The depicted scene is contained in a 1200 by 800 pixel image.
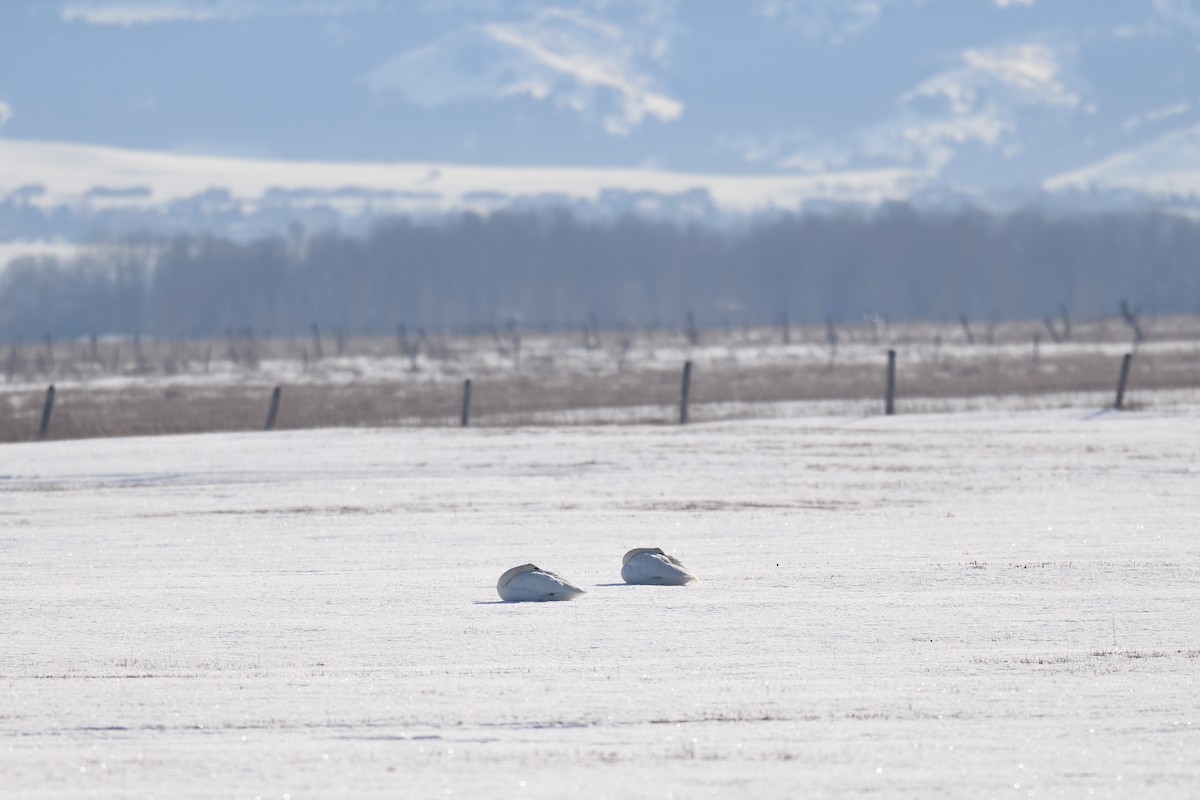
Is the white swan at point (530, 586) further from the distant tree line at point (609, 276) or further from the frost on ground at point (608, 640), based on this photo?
the distant tree line at point (609, 276)

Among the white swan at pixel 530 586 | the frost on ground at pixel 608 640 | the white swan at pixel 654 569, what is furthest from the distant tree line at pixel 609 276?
the white swan at pixel 530 586

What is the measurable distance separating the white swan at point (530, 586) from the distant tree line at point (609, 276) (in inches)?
5843

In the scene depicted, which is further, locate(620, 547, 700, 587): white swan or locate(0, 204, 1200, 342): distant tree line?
locate(0, 204, 1200, 342): distant tree line

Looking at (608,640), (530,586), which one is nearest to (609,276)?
(530,586)

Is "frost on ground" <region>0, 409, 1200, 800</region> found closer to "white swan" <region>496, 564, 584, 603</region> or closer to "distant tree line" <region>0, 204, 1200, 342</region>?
"white swan" <region>496, 564, 584, 603</region>

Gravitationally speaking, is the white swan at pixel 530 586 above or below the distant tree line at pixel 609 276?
below

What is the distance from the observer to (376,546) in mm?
16250

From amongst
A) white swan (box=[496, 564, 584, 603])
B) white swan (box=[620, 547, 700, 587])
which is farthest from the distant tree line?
white swan (box=[496, 564, 584, 603])

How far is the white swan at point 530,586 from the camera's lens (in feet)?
40.3

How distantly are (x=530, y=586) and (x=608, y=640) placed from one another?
5.83 feet

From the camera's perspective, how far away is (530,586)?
40.3 ft

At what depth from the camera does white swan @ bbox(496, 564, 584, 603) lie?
12281 mm

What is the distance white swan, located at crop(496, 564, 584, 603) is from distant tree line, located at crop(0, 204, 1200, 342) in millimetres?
148421

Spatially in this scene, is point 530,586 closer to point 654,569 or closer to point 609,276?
point 654,569
